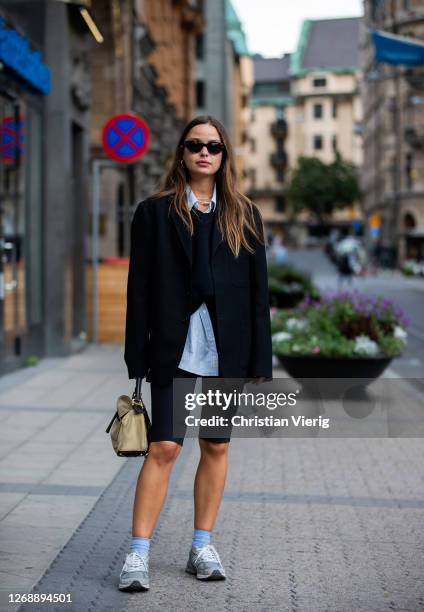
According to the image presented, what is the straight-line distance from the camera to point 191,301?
4258 millimetres

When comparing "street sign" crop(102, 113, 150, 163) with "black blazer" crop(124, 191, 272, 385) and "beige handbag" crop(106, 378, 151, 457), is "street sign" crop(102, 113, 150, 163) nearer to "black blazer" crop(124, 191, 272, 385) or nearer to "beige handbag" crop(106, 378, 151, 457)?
"black blazer" crop(124, 191, 272, 385)

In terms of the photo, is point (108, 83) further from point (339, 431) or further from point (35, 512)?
point (35, 512)

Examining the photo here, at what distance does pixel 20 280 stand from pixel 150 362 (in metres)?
9.18

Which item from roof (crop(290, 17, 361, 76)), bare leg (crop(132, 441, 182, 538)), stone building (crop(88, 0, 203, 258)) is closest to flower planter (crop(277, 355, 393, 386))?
bare leg (crop(132, 441, 182, 538))

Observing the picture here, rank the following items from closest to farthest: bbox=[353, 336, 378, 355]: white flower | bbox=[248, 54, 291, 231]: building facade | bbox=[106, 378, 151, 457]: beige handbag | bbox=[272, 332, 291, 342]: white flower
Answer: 1. bbox=[106, 378, 151, 457]: beige handbag
2. bbox=[353, 336, 378, 355]: white flower
3. bbox=[272, 332, 291, 342]: white flower
4. bbox=[248, 54, 291, 231]: building facade

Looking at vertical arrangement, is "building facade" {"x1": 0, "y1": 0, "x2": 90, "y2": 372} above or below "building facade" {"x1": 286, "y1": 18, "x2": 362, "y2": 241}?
below

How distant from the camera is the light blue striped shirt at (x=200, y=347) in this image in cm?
426

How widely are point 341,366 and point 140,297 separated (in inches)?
209

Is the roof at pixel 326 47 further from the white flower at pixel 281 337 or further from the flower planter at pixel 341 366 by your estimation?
the flower planter at pixel 341 366

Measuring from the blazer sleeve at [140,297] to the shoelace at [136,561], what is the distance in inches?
29.8

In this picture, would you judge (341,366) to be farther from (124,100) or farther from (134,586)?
(124,100)

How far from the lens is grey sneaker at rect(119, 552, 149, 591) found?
4.25 metres

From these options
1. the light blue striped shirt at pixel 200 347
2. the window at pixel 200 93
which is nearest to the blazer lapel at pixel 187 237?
the light blue striped shirt at pixel 200 347

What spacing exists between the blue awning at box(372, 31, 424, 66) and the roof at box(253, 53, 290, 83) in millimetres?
99440
